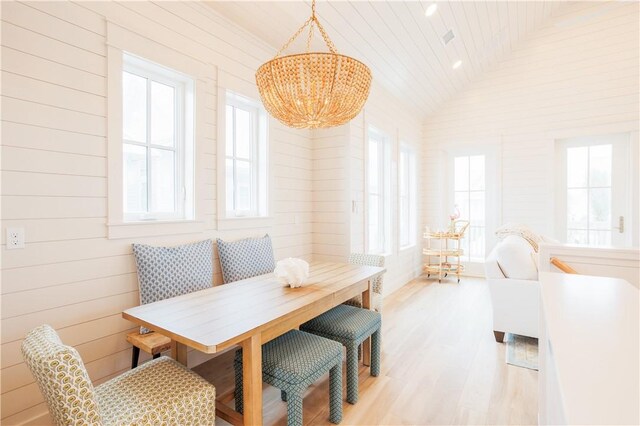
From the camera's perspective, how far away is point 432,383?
2361 mm

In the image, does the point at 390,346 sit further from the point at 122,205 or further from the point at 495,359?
the point at 122,205

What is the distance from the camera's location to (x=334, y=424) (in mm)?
1924

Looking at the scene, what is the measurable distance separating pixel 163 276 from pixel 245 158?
4.76 feet

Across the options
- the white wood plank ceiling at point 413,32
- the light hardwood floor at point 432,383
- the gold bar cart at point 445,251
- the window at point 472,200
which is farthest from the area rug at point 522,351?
the white wood plank ceiling at point 413,32

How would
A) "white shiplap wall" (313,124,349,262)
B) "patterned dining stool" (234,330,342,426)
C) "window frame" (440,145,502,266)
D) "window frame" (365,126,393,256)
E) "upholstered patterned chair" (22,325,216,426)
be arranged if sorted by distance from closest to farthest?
"upholstered patterned chair" (22,325,216,426) < "patterned dining stool" (234,330,342,426) < "white shiplap wall" (313,124,349,262) < "window frame" (365,126,393,256) < "window frame" (440,145,502,266)

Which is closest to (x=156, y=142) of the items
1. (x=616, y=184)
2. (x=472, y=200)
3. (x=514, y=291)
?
(x=514, y=291)

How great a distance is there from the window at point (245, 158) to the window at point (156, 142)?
1.52 feet

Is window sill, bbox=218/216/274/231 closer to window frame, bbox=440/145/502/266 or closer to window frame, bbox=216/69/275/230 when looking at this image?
window frame, bbox=216/69/275/230

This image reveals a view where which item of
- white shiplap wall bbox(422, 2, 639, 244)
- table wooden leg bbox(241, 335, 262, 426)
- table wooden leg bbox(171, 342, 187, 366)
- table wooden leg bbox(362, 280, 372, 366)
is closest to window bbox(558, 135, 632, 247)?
white shiplap wall bbox(422, 2, 639, 244)

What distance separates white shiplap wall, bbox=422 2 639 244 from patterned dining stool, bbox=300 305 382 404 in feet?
13.0

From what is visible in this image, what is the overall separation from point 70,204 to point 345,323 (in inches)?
71.9

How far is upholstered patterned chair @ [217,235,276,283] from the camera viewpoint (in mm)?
2670

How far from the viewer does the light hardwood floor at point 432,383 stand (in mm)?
2004

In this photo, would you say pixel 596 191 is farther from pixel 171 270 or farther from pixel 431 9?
pixel 171 270
